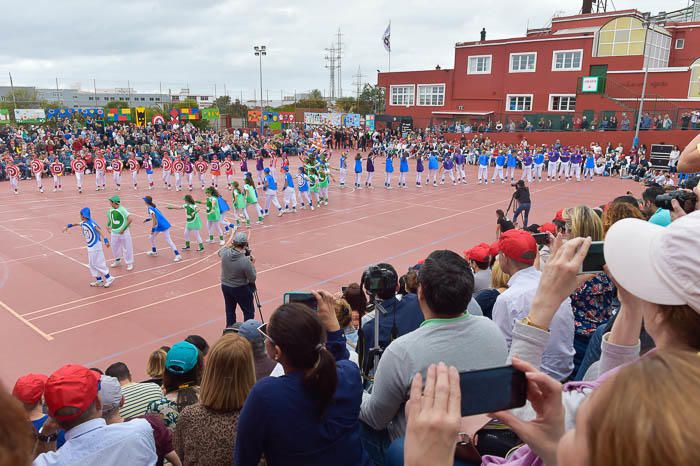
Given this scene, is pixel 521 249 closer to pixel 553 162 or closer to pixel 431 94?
pixel 553 162

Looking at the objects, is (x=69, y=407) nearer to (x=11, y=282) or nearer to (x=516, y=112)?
(x=11, y=282)

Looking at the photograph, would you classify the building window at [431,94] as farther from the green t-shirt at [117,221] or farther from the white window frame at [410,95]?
the green t-shirt at [117,221]

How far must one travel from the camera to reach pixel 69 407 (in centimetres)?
296

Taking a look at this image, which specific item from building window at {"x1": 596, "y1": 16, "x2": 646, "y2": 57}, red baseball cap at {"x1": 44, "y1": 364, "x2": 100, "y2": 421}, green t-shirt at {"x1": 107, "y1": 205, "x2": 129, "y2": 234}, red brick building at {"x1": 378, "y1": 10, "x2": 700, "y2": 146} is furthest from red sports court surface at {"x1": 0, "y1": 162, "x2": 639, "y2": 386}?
building window at {"x1": 596, "y1": 16, "x2": 646, "y2": 57}

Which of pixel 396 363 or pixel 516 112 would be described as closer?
pixel 396 363

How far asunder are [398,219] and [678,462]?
17.0m

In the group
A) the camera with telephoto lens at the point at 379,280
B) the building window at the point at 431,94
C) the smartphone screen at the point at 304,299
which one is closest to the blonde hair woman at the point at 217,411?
the smartphone screen at the point at 304,299

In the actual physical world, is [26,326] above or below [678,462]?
below

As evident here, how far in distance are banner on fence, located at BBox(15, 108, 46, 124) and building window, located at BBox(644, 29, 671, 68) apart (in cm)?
4835

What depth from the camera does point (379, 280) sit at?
3748mm

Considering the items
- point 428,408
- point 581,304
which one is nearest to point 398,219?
point 581,304

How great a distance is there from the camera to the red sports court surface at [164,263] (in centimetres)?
879

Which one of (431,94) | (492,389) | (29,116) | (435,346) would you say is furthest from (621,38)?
(29,116)

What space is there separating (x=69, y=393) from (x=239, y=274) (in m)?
5.59
